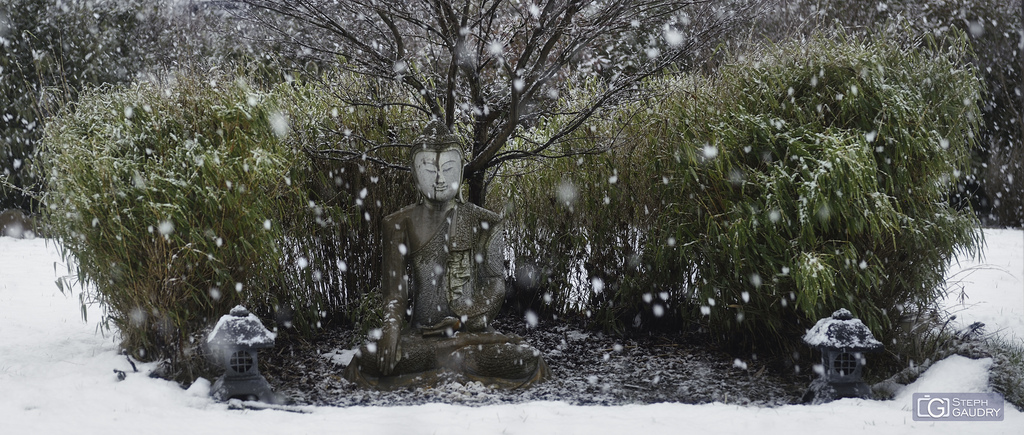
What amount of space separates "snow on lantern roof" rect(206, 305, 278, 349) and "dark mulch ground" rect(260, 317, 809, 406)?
0.40m

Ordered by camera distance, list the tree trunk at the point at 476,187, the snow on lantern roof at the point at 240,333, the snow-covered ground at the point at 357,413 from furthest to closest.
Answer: the tree trunk at the point at 476,187 → the snow on lantern roof at the point at 240,333 → the snow-covered ground at the point at 357,413

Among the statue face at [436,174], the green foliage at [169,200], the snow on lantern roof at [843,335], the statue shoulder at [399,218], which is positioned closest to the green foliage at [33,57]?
the green foliage at [169,200]

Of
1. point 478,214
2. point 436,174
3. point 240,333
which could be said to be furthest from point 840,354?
point 240,333

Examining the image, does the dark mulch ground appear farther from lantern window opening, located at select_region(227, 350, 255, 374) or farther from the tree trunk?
the tree trunk

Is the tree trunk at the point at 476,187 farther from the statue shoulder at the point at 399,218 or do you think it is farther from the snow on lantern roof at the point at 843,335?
the snow on lantern roof at the point at 843,335

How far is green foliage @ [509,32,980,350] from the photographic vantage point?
147 inches

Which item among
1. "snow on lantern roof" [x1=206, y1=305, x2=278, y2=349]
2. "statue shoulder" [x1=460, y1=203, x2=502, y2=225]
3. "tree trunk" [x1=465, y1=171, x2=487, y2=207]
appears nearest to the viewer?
"snow on lantern roof" [x1=206, y1=305, x2=278, y2=349]

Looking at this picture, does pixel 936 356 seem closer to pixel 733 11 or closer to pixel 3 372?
pixel 733 11

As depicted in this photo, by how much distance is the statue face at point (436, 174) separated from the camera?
3.82 metres

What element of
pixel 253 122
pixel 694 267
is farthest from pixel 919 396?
pixel 253 122

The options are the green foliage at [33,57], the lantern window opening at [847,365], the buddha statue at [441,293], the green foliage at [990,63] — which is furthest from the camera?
the green foliage at [990,63]

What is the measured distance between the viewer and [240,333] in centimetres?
329

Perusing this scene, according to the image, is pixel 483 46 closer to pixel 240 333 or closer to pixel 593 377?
pixel 593 377

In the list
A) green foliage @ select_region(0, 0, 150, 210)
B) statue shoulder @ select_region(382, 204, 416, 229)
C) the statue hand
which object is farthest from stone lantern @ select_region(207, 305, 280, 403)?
green foliage @ select_region(0, 0, 150, 210)
